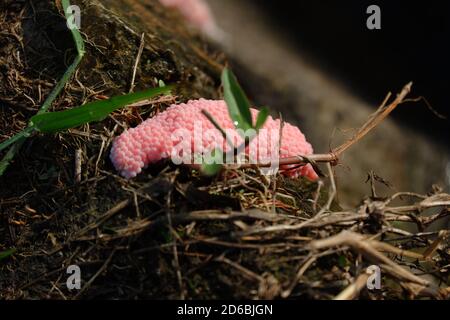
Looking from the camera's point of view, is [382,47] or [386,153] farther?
[382,47]

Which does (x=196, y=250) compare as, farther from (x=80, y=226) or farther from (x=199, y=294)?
(x=80, y=226)

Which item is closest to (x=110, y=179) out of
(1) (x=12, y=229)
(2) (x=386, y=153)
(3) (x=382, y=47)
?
(1) (x=12, y=229)

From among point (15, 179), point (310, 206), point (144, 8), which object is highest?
point (144, 8)
